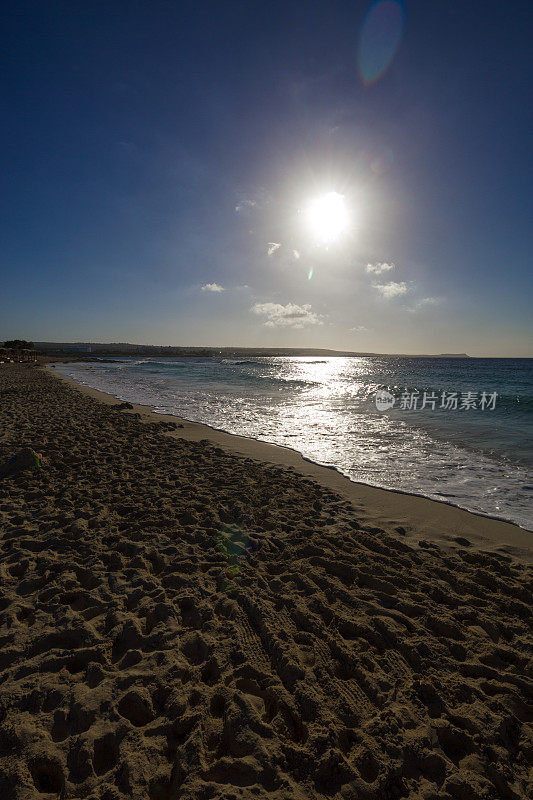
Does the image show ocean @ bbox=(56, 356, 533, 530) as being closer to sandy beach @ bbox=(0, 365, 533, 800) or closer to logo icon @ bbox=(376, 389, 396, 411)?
logo icon @ bbox=(376, 389, 396, 411)

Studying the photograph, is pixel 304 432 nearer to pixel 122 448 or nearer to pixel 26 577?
pixel 122 448

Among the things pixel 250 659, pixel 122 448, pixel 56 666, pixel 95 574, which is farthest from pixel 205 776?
pixel 122 448

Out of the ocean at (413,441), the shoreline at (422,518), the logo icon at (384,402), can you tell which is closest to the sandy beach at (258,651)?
the shoreline at (422,518)

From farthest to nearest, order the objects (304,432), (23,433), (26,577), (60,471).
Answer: (304,432) → (23,433) → (60,471) → (26,577)

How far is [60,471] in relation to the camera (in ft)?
23.9

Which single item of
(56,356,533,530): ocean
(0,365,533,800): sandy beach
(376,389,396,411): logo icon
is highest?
(376,389,396,411): logo icon

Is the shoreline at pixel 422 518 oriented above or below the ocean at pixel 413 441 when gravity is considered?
below

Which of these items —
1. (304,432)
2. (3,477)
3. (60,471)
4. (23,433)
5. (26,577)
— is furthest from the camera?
(304,432)

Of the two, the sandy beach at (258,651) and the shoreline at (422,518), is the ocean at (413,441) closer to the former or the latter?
the shoreline at (422,518)

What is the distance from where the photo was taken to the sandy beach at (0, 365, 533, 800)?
223 centimetres

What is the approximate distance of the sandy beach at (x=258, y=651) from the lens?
2229mm

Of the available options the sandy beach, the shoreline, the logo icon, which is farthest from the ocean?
the sandy beach

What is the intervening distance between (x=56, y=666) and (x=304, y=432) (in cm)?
1029

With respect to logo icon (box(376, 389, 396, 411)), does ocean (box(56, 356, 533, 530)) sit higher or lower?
lower
